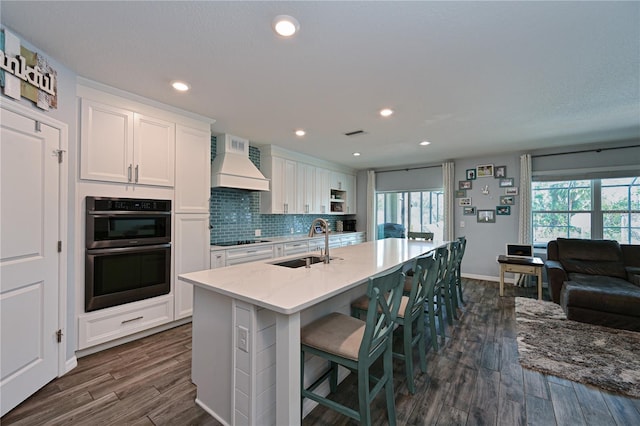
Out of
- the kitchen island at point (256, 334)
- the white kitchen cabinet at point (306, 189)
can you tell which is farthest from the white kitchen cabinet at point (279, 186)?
the kitchen island at point (256, 334)

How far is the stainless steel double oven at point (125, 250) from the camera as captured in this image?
2.43 metres

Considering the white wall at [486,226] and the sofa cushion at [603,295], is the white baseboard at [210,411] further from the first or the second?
the white wall at [486,226]

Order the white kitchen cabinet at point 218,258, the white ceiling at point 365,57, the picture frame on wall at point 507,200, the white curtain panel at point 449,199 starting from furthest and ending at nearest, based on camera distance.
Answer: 1. the white curtain panel at point 449,199
2. the picture frame on wall at point 507,200
3. the white kitchen cabinet at point 218,258
4. the white ceiling at point 365,57

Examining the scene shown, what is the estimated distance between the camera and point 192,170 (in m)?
3.22

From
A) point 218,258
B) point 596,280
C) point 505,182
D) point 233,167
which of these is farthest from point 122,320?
point 505,182

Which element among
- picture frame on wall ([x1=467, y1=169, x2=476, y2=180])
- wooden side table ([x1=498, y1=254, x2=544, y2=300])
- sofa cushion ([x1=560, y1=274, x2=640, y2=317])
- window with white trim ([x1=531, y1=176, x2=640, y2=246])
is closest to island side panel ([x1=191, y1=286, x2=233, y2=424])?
sofa cushion ([x1=560, y1=274, x2=640, y2=317])

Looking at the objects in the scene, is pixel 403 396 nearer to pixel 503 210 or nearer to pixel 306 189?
pixel 306 189

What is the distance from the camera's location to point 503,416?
1754mm

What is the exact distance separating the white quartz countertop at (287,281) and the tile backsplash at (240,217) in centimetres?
212

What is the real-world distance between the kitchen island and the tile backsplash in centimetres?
227

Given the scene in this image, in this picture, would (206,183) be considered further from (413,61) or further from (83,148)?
(413,61)

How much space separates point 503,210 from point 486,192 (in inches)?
17.4

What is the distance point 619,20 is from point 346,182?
16.9 ft

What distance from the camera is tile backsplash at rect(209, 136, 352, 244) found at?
13.5 ft
